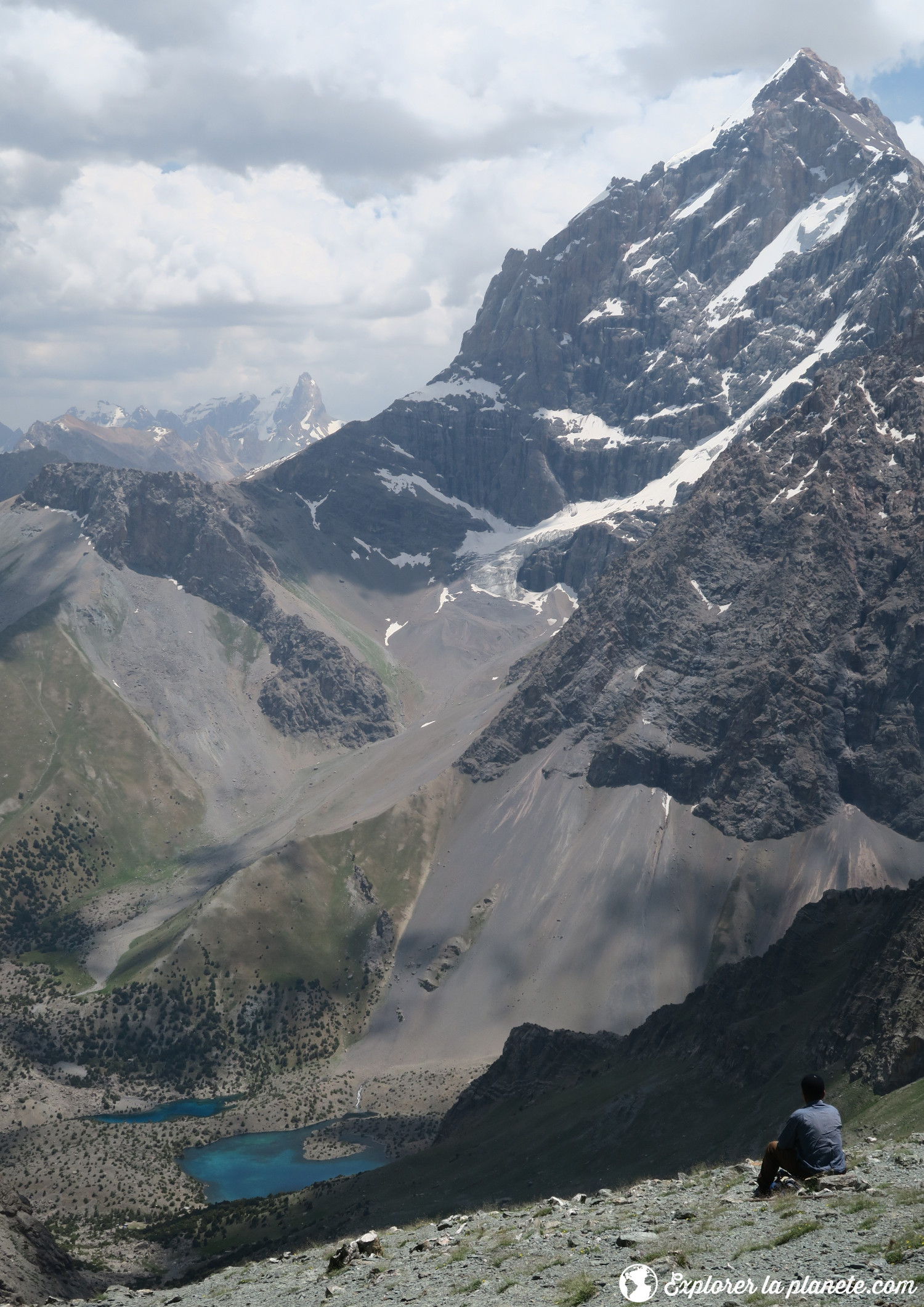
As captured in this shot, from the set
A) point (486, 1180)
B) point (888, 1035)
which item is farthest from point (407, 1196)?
point (888, 1035)

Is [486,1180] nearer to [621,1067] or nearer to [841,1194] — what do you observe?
[621,1067]

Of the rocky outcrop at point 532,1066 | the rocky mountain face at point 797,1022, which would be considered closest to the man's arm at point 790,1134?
the rocky mountain face at point 797,1022

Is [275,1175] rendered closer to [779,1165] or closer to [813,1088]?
[779,1165]

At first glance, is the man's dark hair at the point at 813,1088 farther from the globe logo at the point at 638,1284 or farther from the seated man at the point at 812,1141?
the globe logo at the point at 638,1284

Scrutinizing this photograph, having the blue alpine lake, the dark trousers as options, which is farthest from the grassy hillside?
the dark trousers

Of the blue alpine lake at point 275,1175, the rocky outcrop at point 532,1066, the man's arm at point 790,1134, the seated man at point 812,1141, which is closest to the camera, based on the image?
the seated man at point 812,1141

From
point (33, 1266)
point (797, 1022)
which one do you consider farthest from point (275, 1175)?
point (33, 1266)
